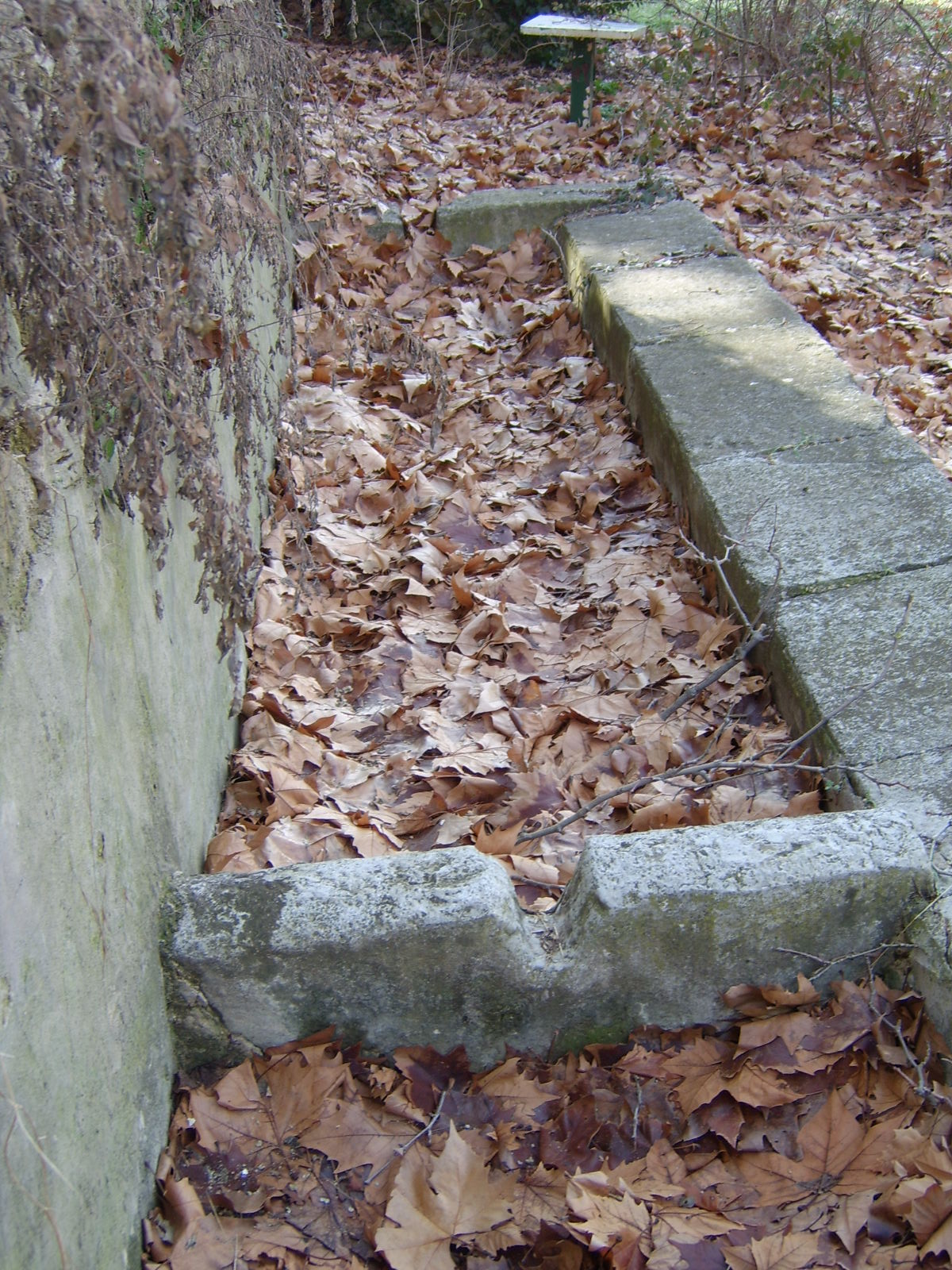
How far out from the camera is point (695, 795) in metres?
2.44

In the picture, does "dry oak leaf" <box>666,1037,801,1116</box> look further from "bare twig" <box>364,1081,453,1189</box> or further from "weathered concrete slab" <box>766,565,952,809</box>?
"weathered concrete slab" <box>766,565,952,809</box>

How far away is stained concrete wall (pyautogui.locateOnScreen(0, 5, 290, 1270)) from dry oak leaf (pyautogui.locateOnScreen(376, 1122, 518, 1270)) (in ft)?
1.34

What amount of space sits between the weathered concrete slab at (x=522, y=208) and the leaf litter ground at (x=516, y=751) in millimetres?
135

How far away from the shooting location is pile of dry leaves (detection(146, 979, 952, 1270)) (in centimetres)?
162

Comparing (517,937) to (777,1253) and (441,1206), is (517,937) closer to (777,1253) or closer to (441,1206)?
(441,1206)

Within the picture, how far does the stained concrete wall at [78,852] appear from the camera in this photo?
4.15ft

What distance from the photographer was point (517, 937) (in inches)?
73.6

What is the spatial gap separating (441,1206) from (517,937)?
45 cm

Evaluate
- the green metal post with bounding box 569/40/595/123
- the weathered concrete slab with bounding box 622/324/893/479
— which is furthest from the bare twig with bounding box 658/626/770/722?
Result: the green metal post with bounding box 569/40/595/123

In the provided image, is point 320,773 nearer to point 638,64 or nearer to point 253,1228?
point 253,1228

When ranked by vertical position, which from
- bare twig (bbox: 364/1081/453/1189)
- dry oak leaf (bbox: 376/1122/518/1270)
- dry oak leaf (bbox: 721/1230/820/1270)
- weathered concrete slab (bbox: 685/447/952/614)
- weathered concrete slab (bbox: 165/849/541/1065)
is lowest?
bare twig (bbox: 364/1081/453/1189)

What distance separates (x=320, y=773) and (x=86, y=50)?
1805 millimetres

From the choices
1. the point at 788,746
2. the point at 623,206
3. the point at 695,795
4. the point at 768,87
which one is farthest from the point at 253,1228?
the point at 768,87

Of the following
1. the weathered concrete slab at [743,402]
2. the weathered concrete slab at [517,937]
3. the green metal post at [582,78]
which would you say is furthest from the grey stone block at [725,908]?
the green metal post at [582,78]
